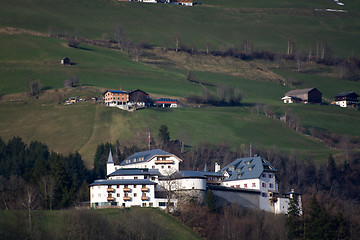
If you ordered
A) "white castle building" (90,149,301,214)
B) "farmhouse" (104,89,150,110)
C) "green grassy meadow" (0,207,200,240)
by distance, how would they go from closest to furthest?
"green grassy meadow" (0,207,200,240)
"white castle building" (90,149,301,214)
"farmhouse" (104,89,150,110)

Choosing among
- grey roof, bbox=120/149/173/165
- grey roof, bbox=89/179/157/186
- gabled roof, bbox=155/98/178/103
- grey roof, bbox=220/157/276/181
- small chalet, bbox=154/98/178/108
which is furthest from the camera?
gabled roof, bbox=155/98/178/103

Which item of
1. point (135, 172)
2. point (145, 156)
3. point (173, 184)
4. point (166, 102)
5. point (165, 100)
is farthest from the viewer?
point (165, 100)

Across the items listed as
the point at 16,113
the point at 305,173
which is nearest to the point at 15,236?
the point at 305,173

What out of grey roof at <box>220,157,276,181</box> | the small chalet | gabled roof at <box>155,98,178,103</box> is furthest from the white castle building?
gabled roof at <box>155,98,178,103</box>

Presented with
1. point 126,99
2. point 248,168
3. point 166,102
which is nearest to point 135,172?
point 248,168

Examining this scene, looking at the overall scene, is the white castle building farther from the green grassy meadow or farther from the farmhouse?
the farmhouse

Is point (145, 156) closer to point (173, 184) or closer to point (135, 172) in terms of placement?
point (135, 172)
